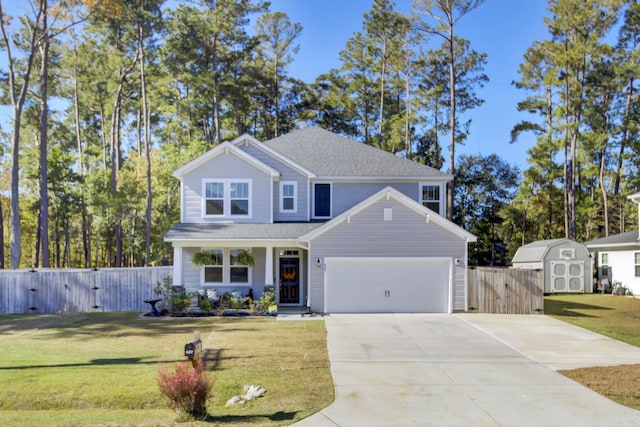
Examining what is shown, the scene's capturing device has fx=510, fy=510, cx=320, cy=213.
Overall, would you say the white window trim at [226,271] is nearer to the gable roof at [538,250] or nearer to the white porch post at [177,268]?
the white porch post at [177,268]

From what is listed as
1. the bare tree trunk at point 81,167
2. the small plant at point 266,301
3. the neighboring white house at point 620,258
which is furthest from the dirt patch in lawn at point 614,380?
the bare tree trunk at point 81,167

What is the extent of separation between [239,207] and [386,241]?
6134 mm

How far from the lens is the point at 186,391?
7.36 metres

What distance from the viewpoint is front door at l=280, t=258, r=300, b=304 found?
66.2ft

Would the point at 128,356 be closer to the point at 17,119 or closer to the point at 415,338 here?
the point at 415,338

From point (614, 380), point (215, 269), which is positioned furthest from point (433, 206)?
point (614, 380)

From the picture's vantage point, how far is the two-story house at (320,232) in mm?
18141

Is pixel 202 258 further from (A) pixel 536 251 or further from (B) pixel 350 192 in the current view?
(A) pixel 536 251

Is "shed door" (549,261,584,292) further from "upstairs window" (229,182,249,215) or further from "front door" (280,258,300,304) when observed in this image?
"upstairs window" (229,182,249,215)

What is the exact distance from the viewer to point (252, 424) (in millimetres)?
7148

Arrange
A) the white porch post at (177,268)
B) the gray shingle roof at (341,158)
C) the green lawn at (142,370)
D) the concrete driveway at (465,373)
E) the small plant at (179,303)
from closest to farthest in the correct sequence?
the concrete driveway at (465,373)
the green lawn at (142,370)
the small plant at (179,303)
the white porch post at (177,268)
the gray shingle roof at (341,158)

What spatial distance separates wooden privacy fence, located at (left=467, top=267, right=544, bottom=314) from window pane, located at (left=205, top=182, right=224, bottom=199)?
32.7 feet

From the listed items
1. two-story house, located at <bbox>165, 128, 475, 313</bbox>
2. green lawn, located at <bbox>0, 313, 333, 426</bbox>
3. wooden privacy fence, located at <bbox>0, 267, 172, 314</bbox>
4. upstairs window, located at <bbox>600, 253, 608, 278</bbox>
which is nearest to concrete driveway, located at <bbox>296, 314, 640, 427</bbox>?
green lawn, located at <bbox>0, 313, 333, 426</bbox>

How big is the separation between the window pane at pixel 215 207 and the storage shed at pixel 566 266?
56.3ft
